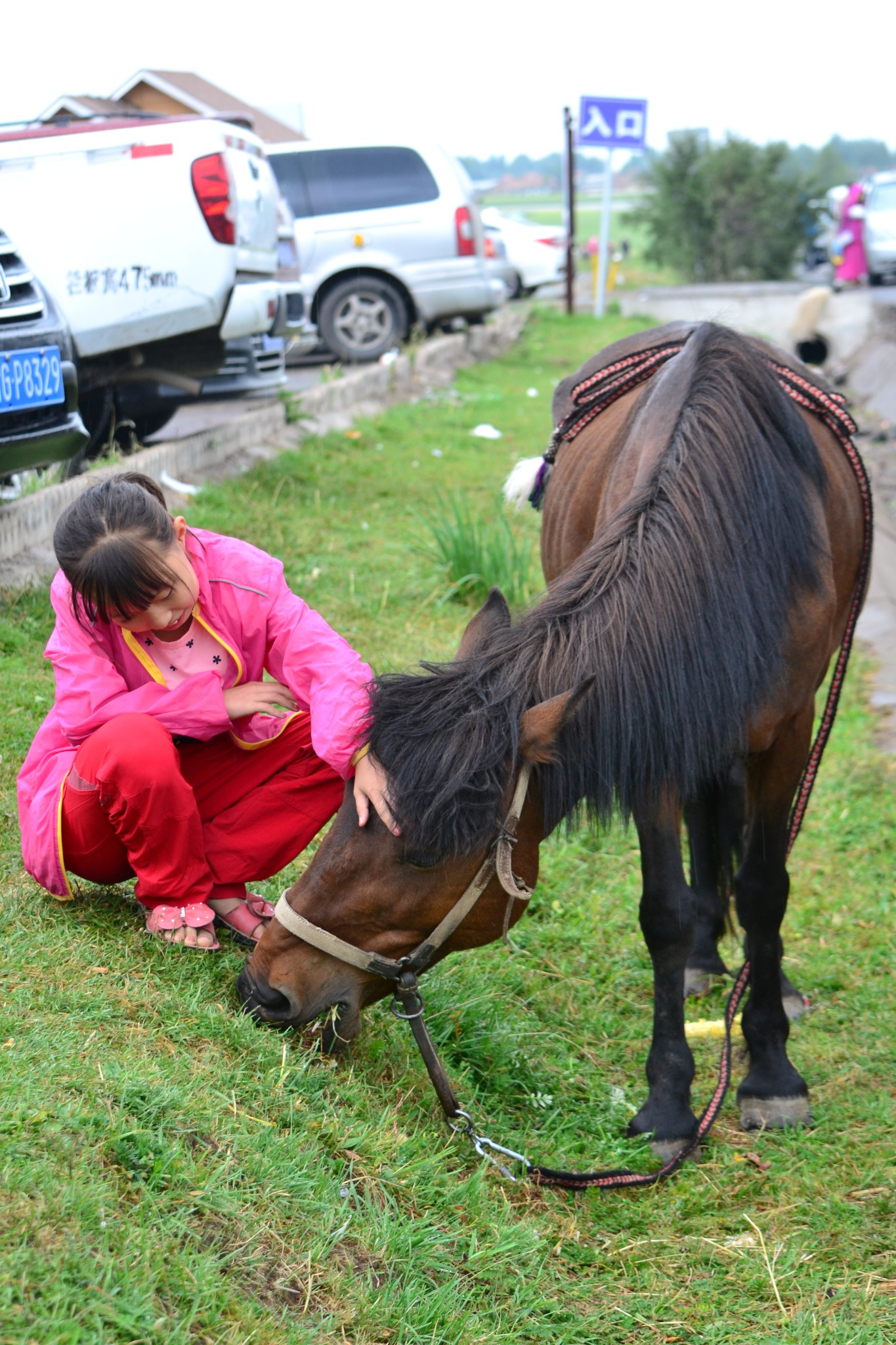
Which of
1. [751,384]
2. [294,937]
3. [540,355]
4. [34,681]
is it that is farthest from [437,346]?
[294,937]

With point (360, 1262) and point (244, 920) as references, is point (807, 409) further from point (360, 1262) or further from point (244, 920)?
point (360, 1262)

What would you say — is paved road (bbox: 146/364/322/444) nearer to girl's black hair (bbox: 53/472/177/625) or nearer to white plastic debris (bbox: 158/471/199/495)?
white plastic debris (bbox: 158/471/199/495)

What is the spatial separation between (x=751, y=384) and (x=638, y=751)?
1075 millimetres

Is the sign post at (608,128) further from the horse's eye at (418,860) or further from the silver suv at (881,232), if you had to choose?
the horse's eye at (418,860)

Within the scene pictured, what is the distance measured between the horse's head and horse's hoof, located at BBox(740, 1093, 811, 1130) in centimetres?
109

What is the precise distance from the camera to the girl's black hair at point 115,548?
2.38 m

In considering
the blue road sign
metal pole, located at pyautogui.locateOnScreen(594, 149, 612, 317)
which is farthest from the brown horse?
the blue road sign

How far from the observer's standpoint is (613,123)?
21.5m

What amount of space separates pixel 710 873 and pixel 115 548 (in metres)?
2.31

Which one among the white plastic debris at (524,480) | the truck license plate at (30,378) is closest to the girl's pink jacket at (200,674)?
the white plastic debris at (524,480)

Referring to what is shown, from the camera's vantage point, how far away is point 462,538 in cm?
584

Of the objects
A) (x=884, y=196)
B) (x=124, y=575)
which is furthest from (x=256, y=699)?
(x=884, y=196)

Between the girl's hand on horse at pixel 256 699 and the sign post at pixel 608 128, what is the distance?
1991cm

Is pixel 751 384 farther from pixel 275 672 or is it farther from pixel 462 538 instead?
pixel 462 538
